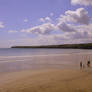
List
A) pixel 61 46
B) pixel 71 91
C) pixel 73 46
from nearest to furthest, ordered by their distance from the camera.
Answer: pixel 71 91
pixel 73 46
pixel 61 46

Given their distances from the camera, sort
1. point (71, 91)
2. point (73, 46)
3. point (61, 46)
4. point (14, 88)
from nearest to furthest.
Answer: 1. point (71, 91)
2. point (14, 88)
3. point (73, 46)
4. point (61, 46)

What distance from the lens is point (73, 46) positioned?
15512 centimetres

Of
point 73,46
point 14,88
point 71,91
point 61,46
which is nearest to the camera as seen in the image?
point 71,91

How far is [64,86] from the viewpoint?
27.6 feet

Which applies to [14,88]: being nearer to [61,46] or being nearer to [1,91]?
[1,91]

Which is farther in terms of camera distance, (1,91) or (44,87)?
(44,87)

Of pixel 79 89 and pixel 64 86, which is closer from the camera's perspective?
pixel 79 89

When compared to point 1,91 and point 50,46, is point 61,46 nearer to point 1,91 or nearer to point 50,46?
point 50,46

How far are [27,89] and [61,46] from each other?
6327 inches

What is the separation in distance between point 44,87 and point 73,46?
493ft

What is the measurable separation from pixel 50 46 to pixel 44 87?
166 m

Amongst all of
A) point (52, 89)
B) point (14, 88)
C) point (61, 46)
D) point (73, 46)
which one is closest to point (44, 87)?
point (52, 89)

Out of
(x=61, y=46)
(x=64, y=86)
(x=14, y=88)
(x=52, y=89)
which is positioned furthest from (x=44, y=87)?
(x=61, y=46)

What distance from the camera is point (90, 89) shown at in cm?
786
